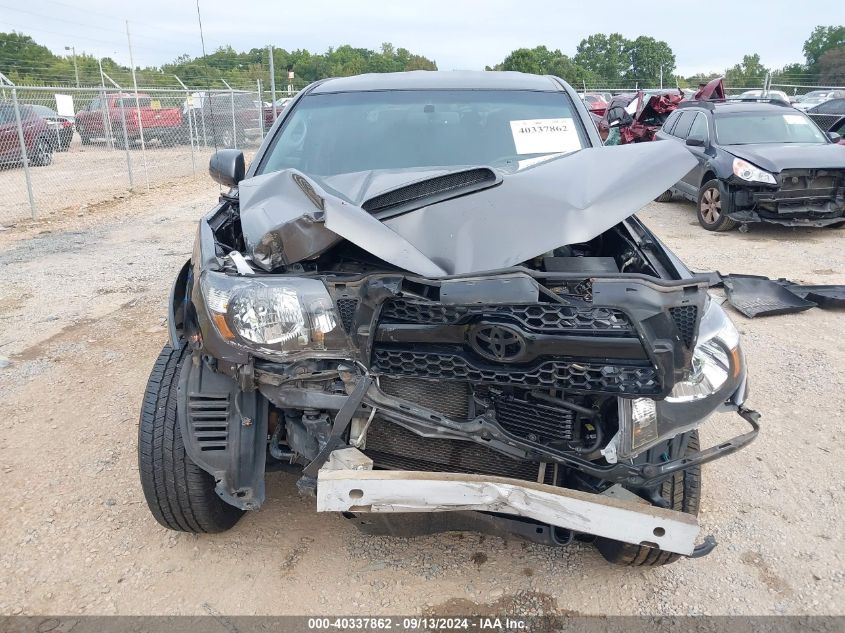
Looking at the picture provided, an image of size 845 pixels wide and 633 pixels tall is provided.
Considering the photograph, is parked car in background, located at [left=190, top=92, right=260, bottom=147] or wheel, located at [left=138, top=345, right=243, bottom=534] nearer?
wheel, located at [left=138, top=345, right=243, bottom=534]

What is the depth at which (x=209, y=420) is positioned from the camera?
2.19 meters

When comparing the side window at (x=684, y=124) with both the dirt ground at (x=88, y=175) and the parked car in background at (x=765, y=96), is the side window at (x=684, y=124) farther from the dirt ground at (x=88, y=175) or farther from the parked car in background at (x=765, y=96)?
the dirt ground at (x=88, y=175)

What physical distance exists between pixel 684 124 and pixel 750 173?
7.55 feet

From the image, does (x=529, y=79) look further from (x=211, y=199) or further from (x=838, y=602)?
(x=211, y=199)

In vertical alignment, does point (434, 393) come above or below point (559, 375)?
below

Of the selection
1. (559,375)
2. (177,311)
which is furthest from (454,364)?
(177,311)

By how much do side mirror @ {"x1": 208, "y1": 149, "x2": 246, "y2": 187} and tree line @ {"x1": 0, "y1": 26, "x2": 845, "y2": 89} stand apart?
20762mm

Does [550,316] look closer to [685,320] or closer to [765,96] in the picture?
[685,320]

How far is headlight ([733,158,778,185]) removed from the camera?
7.59 m

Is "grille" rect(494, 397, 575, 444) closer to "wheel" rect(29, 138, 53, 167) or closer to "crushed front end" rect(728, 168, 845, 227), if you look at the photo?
"crushed front end" rect(728, 168, 845, 227)

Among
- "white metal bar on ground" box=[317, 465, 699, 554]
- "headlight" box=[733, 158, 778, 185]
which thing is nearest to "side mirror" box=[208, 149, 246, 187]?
"white metal bar on ground" box=[317, 465, 699, 554]

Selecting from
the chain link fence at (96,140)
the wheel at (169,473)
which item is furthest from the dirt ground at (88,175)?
the wheel at (169,473)

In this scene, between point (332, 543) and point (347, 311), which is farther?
point (332, 543)

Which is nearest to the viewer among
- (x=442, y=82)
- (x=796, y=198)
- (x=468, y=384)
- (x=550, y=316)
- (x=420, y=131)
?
(x=550, y=316)
